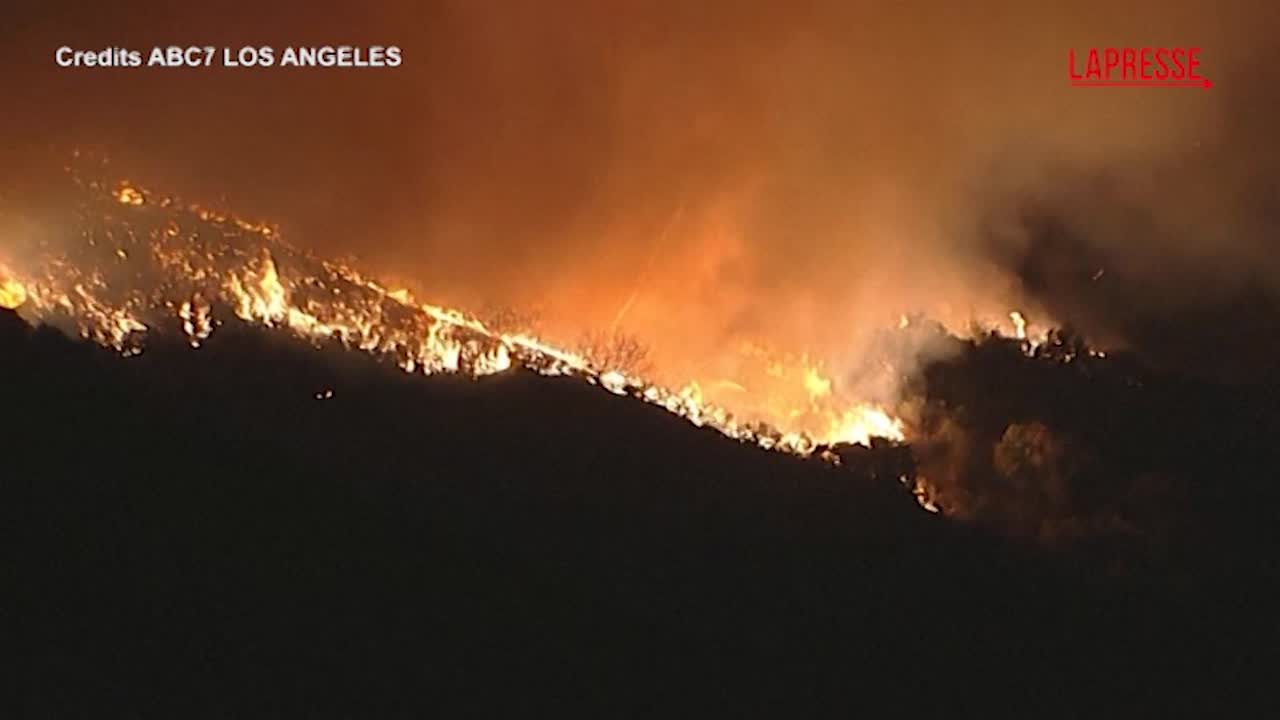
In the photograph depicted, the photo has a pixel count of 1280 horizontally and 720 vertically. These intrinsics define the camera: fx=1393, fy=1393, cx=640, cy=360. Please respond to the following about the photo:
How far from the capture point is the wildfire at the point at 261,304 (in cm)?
2014

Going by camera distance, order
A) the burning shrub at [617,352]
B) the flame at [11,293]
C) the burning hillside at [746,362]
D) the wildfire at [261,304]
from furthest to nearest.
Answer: the burning shrub at [617,352] < the burning hillside at [746,362] < the wildfire at [261,304] < the flame at [11,293]

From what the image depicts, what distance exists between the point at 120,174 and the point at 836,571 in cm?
1330

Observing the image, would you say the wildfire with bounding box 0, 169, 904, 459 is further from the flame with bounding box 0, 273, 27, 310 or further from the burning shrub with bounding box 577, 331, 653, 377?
the burning shrub with bounding box 577, 331, 653, 377

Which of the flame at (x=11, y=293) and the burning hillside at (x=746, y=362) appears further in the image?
the burning hillside at (x=746, y=362)

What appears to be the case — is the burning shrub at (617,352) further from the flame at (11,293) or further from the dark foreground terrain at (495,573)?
the flame at (11,293)

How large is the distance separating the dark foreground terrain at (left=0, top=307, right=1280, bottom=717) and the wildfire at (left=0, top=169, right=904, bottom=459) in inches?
19.2

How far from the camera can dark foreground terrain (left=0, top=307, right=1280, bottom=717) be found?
18516 mm

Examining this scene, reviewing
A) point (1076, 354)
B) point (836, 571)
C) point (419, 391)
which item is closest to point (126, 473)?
point (419, 391)

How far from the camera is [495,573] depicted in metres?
20.0

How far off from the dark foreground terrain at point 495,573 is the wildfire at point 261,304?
49cm

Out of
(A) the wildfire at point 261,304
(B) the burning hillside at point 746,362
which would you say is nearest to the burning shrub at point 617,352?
(B) the burning hillside at point 746,362

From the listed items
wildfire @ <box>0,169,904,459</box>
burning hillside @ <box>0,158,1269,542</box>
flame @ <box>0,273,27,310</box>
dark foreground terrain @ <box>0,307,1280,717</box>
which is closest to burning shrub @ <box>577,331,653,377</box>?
burning hillside @ <box>0,158,1269,542</box>

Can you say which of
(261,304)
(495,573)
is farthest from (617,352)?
(261,304)

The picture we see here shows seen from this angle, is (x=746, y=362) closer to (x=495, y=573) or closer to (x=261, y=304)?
(x=495, y=573)
